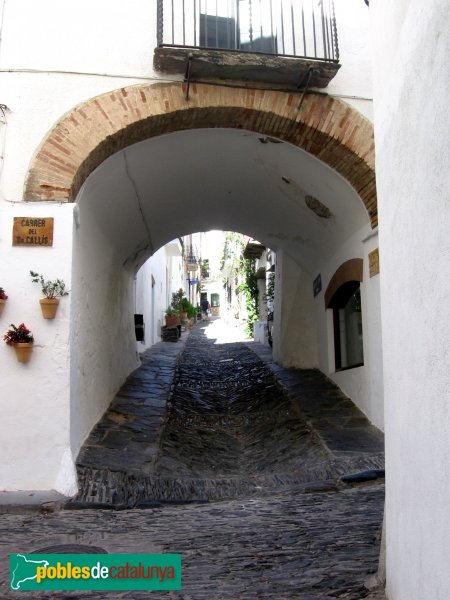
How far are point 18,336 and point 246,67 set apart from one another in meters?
3.11

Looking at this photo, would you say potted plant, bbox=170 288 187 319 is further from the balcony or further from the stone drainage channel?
the balcony

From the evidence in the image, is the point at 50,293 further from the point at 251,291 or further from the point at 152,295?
the point at 251,291

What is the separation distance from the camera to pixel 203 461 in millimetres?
5102

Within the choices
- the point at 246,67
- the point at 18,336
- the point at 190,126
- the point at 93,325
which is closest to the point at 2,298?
the point at 18,336

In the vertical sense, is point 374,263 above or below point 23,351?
above

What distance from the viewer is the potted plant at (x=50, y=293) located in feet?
13.8

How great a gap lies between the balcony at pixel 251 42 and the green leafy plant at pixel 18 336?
2689 millimetres

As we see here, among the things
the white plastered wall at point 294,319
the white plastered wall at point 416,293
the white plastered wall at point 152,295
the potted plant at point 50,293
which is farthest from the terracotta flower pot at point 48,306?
the white plastered wall at point 152,295

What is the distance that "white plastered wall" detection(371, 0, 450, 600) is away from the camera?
5.72 ft

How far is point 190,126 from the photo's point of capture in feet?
16.9

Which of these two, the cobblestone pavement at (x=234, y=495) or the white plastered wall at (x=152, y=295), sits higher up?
the white plastered wall at (x=152, y=295)

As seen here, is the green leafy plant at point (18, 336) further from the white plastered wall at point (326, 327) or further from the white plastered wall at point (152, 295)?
the white plastered wall at point (152, 295)

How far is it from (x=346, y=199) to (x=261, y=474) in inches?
122

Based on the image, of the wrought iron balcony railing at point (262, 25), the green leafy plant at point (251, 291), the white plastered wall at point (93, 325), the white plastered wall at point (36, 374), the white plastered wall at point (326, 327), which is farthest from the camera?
the green leafy plant at point (251, 291)
